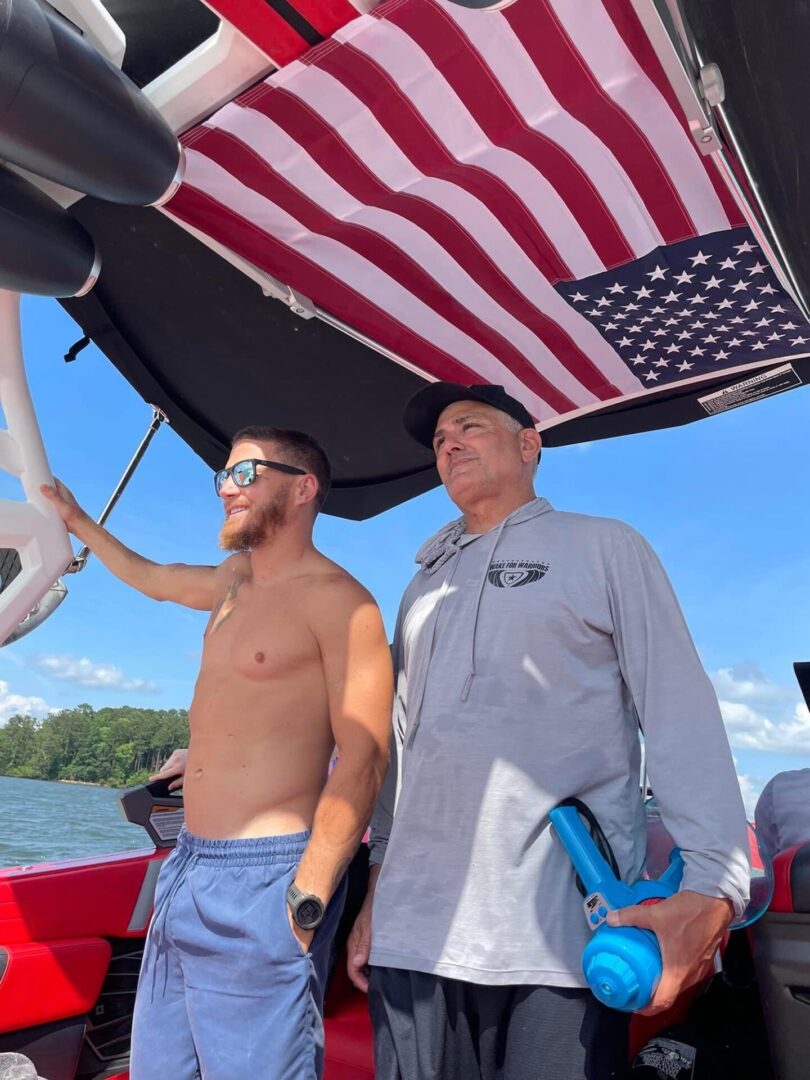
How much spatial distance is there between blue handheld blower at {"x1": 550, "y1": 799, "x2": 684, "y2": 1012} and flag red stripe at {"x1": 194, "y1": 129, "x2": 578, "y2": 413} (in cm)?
151

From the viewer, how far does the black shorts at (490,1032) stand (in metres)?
1.22

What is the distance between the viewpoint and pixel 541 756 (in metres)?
1.38

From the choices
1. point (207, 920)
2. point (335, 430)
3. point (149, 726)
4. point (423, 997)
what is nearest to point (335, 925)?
A: point (207, 920)

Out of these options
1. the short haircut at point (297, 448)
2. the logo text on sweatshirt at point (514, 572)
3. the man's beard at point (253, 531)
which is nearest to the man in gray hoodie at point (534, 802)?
the logo text on sweatshirt at point (514, 572)

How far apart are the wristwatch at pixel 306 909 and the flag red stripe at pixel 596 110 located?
1676 millimetres

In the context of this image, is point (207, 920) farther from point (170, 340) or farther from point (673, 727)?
point (170, 340)

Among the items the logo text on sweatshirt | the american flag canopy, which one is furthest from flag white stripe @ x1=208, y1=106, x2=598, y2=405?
the logo text on sweatshirt

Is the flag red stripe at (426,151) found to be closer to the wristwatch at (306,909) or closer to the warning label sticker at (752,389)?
the warning label sticker at (752,389)

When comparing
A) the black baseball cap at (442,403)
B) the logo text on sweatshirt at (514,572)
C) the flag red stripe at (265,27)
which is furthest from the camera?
the black baseball cap at (442,403)

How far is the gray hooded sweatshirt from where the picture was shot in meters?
1.26

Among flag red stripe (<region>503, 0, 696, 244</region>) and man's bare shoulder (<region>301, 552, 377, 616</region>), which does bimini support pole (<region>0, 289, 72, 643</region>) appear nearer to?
man's bare shoulder (<region>301, 552, 377, 616</region>)

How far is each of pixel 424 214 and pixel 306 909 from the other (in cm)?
163

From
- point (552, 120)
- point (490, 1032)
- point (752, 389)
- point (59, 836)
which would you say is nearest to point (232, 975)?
point (490, 1032)

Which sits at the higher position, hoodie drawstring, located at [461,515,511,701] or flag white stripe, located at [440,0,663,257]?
flag white stripe, located at [440,0,663,257]
